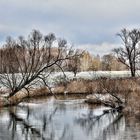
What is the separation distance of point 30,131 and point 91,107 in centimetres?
1119

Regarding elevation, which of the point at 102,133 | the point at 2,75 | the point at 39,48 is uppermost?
the point at 39,48

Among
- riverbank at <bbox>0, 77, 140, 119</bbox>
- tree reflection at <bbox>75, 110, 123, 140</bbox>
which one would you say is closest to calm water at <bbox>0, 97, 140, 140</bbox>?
tree reflection at <bbox>75, 110, 123, 140</bbox>

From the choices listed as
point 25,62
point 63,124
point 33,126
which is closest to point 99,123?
point 63,124

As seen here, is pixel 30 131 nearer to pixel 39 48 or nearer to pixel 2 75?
pixel 2 75

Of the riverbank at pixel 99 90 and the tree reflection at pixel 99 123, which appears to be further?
the riverbank at pixel 99 90

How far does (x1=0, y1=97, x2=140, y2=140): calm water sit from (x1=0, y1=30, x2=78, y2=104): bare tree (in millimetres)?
3775

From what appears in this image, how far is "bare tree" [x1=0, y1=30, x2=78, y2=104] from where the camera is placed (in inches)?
1410

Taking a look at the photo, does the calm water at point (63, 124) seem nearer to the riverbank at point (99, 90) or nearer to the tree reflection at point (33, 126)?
the tree reflection at point (33, 126)

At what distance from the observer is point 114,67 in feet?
432

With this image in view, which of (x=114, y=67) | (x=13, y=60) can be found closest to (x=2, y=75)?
(x=13, y=60)

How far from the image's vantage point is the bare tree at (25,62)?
35.8 metres

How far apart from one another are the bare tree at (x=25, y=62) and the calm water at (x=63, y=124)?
378 cm

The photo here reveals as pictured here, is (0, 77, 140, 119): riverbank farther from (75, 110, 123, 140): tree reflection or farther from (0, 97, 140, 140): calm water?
(0, 97, 140, 140): calm water

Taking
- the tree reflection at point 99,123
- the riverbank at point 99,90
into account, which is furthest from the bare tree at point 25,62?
the tree reflection at point 99,123
